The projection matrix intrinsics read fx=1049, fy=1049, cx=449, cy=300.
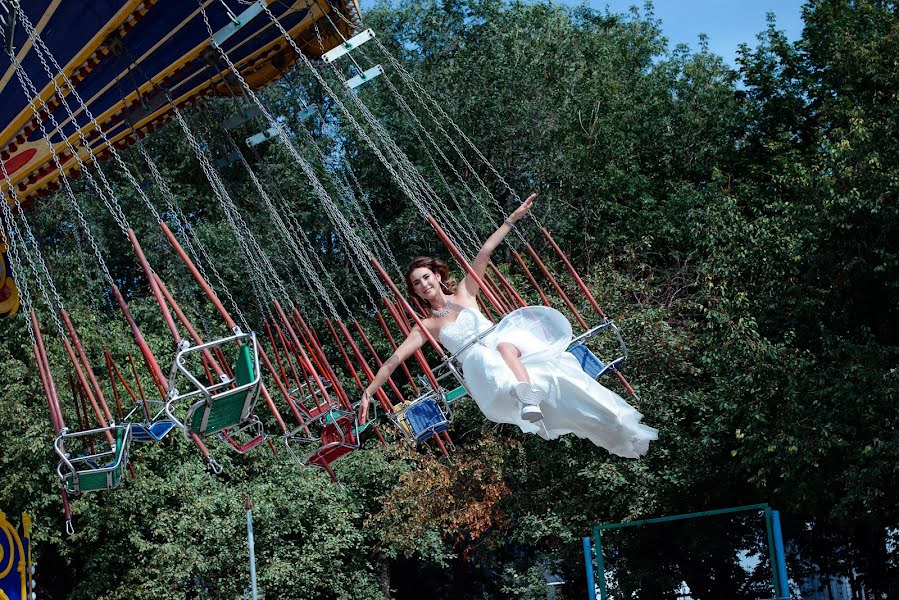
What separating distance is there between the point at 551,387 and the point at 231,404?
169 centimetres

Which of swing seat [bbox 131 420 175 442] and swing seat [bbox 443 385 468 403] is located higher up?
swing seat [bbox 443 385 468 403]

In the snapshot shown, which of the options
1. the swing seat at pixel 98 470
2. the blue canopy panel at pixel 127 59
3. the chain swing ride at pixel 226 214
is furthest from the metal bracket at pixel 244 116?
the swing seat at pixel 98 470

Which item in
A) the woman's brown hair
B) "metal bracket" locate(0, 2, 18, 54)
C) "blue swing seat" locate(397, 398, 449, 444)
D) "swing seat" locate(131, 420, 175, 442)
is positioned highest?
"metal bracket" locate(0, 2, 18, 54)

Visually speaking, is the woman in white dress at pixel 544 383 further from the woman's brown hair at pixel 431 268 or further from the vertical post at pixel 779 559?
the vertical post at pixel 779 559

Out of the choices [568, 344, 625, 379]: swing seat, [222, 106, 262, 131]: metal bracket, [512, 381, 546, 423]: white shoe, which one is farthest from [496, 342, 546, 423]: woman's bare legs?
[222, 106, 262, 131]: metal bracket

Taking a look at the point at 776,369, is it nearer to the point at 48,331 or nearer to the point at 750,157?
the point at 750,157

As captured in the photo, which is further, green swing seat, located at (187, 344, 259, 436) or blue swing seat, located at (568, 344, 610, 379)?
blue swing seat, located at (568, 344, 610, 379)

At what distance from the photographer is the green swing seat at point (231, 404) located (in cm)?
535

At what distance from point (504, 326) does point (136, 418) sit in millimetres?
11921

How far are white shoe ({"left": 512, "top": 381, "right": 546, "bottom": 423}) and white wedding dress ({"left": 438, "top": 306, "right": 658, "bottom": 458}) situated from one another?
13 centimetres

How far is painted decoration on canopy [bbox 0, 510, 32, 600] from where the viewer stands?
8906 mm

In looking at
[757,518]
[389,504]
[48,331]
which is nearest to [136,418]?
[48,331]

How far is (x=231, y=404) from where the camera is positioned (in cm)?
547

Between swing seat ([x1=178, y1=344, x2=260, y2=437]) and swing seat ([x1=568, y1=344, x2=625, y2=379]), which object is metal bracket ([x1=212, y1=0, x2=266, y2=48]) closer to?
swing seat ([x1=178, y1=344, x2=260, y2=437])
